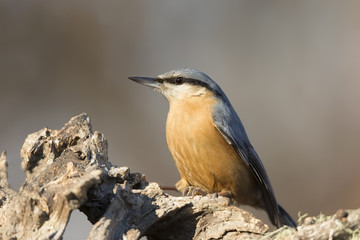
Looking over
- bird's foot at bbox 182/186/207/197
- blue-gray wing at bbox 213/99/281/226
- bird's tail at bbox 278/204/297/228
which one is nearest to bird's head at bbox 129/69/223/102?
blue-gray wing at bbox 213/99/281/226

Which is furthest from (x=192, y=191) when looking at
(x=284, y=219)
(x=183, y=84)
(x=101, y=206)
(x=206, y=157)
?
(x=101, y=206)

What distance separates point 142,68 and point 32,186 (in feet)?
14.6

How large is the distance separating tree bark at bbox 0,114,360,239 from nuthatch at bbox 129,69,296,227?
887 millimetres

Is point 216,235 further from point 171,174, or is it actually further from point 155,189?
point 171,174

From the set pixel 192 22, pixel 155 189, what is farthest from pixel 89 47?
pixel 155 189

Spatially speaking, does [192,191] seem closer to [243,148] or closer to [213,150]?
[213,150]

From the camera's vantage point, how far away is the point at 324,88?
283 inches

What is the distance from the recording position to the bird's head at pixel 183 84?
16.4 ft

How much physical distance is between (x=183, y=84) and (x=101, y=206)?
6.62ft

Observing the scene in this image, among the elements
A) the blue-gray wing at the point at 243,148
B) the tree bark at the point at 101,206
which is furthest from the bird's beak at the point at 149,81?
the tree bark at the point at 101,206

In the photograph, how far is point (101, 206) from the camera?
3.31 meters

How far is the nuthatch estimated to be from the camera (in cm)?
457

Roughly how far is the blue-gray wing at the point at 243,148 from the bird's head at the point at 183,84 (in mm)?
222

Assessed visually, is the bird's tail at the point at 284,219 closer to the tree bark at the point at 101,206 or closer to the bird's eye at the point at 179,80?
the tree bark at the point at 101,206
